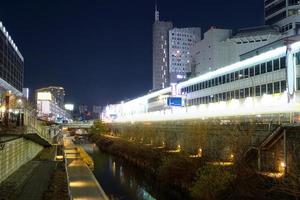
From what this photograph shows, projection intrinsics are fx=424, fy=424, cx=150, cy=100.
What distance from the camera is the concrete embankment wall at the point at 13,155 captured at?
105 ft

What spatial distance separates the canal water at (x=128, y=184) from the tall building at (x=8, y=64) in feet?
224

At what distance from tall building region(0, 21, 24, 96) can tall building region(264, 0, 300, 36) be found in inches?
3149

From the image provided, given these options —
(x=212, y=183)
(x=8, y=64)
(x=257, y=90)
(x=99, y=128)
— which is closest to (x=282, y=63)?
(x=257, y=90)

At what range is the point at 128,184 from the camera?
173ft

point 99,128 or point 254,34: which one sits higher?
point 254,34

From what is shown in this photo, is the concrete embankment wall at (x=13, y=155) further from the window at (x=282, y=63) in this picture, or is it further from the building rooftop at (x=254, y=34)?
the building rooftop at (x=254, y=34)

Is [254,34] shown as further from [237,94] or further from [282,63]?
[282,63]

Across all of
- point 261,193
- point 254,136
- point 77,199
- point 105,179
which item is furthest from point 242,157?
point 105,179

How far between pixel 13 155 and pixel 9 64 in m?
124

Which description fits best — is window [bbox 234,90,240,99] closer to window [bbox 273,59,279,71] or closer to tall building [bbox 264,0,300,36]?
window [bbox 273,59,279,71]

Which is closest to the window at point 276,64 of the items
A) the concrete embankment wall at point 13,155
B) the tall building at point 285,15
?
the concrete embankment wall at point 13,155

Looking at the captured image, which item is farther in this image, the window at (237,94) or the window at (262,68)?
the window at (237,94)

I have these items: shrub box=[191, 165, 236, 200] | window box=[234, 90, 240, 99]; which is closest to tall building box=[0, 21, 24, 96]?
window box=[234, 90, 240, 99]

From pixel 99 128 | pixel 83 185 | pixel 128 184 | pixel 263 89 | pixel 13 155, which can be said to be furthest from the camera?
pixel 99 128
